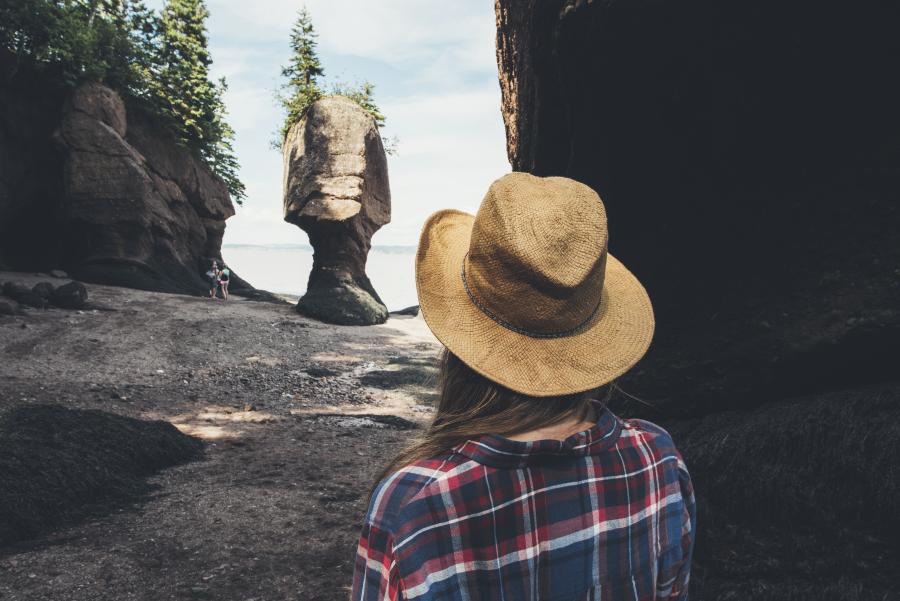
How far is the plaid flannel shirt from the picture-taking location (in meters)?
1.03

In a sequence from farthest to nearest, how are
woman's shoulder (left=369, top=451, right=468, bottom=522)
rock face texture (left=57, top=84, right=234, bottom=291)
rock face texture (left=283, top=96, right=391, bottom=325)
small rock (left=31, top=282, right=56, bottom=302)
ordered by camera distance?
rock face texture (left=283, top=96, right=391, bottom=325), rock face texture (left=57, top=84, right=234, bottom=291), small rock (left=31, top=282, right=56, bottom=302), woman's shoulder (left=369, top=451, right=468, bottom=522)

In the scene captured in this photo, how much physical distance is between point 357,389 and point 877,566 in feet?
28.4

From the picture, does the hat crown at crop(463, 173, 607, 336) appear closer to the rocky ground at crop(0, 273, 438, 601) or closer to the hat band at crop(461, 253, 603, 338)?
the hat band at crop(461, 253, 603, 338)

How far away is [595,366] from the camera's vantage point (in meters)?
1.24

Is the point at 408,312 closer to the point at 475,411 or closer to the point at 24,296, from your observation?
the point at 24,296

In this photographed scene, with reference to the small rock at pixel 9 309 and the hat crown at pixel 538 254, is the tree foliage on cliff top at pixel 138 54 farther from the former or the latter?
the hat crown at pixel 538 254

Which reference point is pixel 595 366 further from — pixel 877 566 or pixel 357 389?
pixel 357 389

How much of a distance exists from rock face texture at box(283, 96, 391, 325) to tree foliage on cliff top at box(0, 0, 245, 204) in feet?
17.7

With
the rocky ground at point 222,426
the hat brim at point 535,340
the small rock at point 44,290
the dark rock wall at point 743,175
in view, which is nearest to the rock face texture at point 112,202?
the rocky ground at point 222,426

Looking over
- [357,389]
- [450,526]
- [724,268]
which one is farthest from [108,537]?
[357,389]

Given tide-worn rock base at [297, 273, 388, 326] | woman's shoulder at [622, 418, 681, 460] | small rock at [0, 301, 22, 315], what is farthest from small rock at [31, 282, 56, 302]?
woman's shoulder at [622, 418, 681, 460]

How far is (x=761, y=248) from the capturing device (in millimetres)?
2766

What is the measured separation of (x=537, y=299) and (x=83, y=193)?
64.7 ft

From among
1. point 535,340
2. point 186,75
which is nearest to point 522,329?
point 535,340
